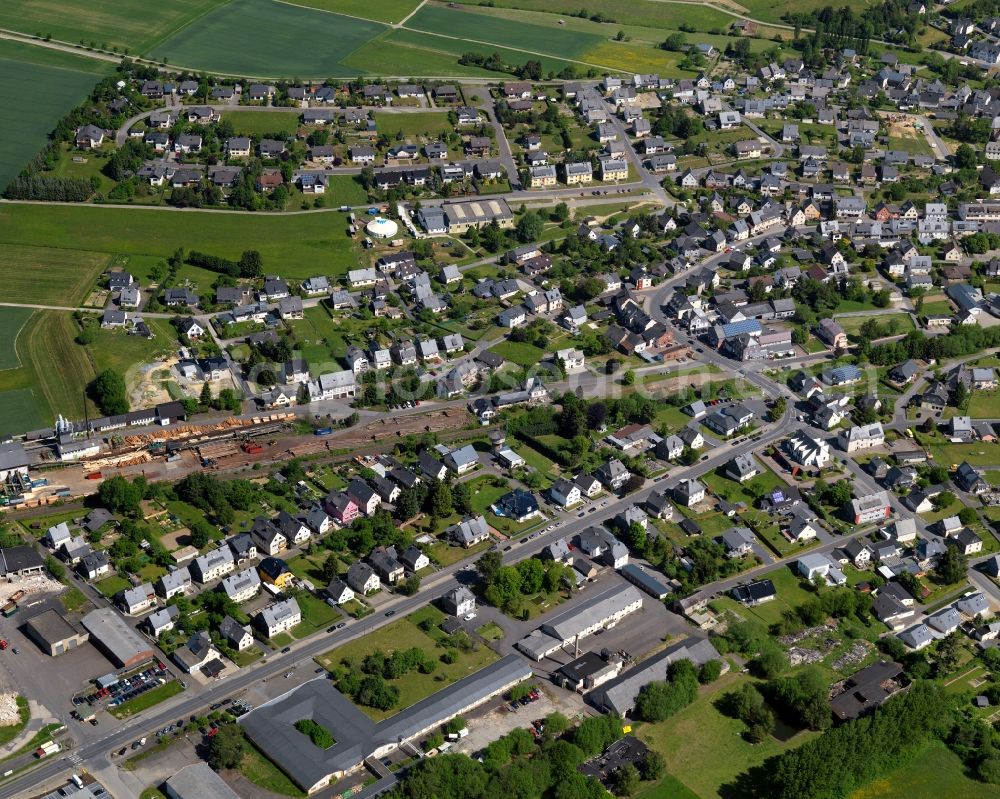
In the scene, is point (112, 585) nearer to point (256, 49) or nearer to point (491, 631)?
point (491, 631)

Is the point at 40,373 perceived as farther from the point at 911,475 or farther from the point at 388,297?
the point at 911,475

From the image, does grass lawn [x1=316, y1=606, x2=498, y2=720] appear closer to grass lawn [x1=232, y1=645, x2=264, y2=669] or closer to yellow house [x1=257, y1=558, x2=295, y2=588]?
grass lawn [x1=232, y1=645, x2=264, y2=669]

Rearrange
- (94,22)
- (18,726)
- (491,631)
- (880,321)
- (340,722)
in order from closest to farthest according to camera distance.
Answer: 1. (18,726)
2. (340,722)
3. (491,631)
4. (880,321)
5. (94,22)

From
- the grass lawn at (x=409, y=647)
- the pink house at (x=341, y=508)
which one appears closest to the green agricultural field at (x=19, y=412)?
the pink house at (x=341, y=508)

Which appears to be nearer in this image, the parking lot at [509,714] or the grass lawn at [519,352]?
the parking lot at [509,714]

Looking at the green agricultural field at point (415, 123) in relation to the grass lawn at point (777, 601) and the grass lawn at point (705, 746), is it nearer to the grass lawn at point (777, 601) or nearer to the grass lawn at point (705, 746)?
the grass lawn at point (777, 601)

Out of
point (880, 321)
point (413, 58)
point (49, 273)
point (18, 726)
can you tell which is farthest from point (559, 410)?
point (413, 58)
